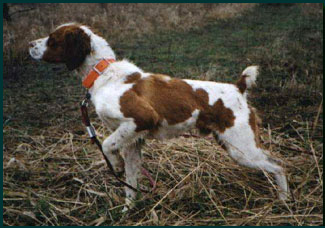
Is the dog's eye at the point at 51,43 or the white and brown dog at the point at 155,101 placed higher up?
the dog's eye at the point at 51,43

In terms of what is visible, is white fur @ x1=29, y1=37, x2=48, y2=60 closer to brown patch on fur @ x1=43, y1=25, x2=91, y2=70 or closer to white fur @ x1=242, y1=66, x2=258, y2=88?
brown patch on fur @ x1=43, y1=25, x2=91, y2=70

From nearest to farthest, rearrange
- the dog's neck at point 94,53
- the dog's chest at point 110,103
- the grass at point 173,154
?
the dog's chest at point 110,103 → the grass at point 173,154 → the dog's neck at point 94,53

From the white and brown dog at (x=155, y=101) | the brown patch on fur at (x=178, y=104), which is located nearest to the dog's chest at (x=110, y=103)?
the white and brown dog at (x=155, y=101)

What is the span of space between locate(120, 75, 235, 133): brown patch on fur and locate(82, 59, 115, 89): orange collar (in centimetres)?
34

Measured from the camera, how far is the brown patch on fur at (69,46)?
3.37 metres

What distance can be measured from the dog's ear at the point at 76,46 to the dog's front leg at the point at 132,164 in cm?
88

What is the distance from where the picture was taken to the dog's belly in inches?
130

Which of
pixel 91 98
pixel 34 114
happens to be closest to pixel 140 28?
pixel 34 114

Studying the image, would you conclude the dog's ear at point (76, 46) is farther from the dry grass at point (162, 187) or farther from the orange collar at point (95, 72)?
the dry grass at point (162, 187)

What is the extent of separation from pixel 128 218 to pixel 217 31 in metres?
8.22

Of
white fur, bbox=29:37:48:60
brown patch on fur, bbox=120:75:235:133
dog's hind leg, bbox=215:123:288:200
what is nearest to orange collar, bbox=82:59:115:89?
brown patch on fur, bbox=120:75:235:133

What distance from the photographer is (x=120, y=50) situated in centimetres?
835

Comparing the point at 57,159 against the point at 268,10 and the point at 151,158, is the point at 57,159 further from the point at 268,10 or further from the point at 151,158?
the point at 268,10

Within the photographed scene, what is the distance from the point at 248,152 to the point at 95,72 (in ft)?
4.86
